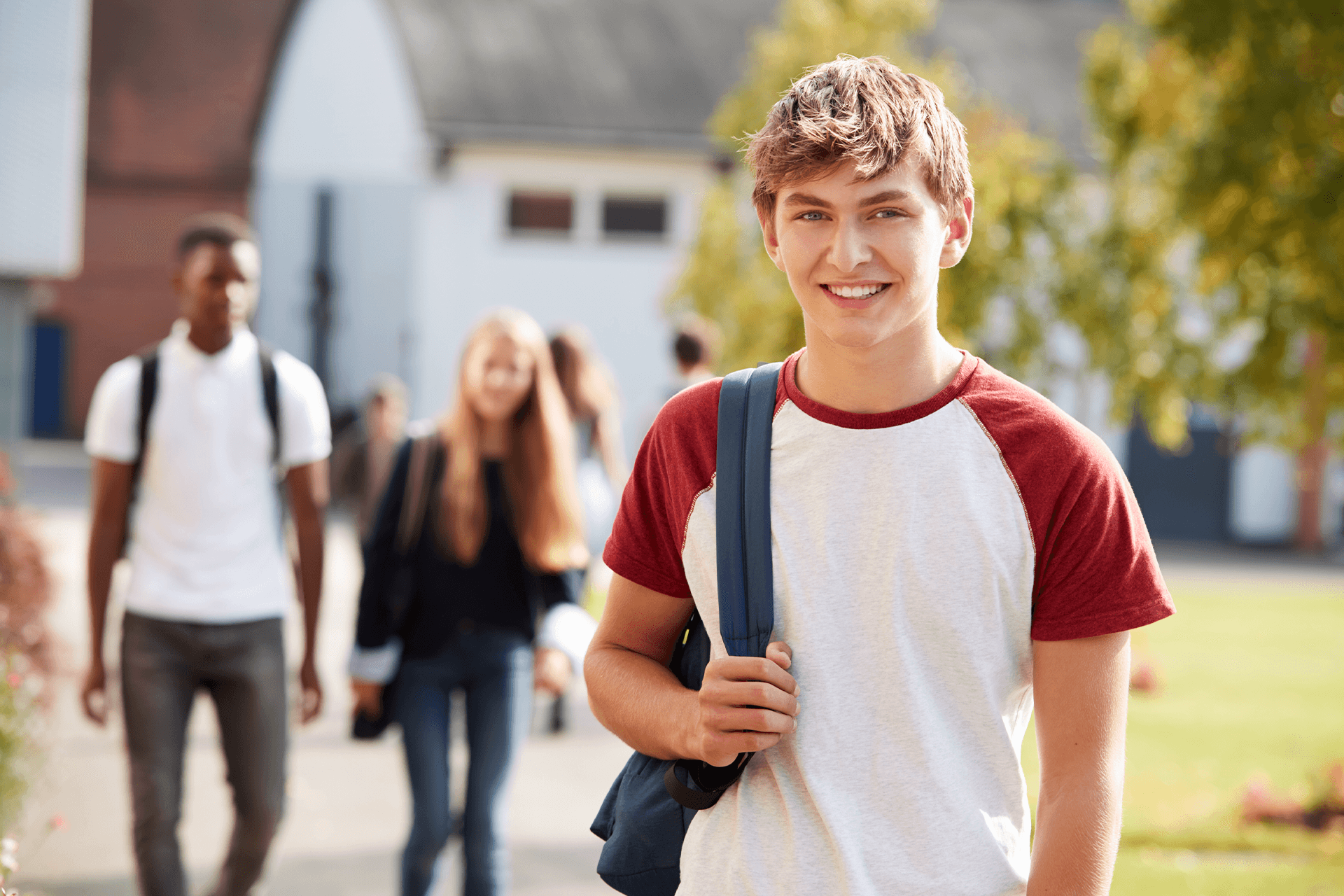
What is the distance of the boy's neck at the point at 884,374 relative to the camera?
1959 mm

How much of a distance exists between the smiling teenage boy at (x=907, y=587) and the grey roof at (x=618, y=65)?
73.8ft

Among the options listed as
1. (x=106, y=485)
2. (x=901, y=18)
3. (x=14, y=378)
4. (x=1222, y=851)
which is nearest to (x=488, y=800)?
(x=106, y=485)

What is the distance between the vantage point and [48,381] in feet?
122

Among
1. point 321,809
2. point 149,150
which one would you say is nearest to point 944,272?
point 321,809

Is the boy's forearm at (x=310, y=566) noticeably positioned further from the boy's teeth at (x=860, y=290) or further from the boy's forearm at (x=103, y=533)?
the boy's teeth at (x=860, y=290)

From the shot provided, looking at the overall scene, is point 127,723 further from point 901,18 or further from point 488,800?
point 901,18

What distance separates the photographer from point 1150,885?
585cm

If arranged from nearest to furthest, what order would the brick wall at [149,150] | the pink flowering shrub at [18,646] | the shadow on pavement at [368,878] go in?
the pink flowering shrub at [18,646] → the shadow on pavement at [368,878] → the brick wall at [149,150]

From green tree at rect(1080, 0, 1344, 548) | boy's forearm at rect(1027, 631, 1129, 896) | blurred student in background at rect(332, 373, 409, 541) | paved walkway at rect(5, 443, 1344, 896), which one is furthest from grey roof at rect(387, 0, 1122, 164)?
boy's forearm at rect(1027, 631, 1129, 896)

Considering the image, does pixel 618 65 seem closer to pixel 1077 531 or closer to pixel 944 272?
pixel 944 272

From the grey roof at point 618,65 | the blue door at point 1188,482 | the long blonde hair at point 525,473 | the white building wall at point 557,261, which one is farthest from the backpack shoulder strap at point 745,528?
the blue door at point 1188,482

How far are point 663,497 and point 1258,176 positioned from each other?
4.95 m

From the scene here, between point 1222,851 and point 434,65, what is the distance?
73.3 feet

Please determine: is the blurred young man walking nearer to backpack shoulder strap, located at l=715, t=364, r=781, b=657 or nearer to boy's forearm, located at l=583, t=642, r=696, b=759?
boy's forearm, located at l=583, t=642, r=696, b=759
